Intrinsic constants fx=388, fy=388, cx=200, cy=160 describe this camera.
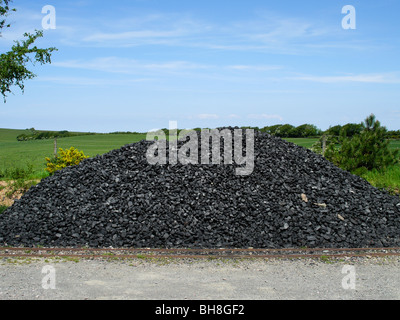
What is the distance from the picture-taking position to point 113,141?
1380 inches

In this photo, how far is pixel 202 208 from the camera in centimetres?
699

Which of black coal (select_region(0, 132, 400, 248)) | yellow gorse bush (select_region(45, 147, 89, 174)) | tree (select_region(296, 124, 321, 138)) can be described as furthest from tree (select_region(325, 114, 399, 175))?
tree (select_region(296, 124, 321, 138))

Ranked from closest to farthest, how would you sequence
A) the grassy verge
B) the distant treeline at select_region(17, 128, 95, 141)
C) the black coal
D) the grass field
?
the black coal
the grassy verge
the grass field
the distant treeline at select_region(17, 128, 95, 141)

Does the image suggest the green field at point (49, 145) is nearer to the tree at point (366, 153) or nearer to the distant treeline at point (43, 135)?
the distant treeline at point (43, 135)

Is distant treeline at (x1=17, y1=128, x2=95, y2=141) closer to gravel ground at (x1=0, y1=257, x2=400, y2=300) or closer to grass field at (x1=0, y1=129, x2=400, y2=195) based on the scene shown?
grass field at (x1=0, y1=129, x2=400, y2=195)

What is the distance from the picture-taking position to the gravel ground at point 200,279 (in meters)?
4.39

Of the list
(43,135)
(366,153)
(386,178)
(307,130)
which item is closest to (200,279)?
(386,178)

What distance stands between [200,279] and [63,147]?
2602 cm

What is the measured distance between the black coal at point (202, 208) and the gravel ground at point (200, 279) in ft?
2.53

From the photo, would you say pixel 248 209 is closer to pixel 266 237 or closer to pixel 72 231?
pixel 266 237

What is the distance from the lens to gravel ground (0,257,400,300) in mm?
4387

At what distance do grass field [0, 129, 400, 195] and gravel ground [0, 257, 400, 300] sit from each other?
5983mm

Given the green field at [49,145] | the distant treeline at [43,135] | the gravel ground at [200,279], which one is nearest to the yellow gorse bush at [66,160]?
the gravel ground at [200,279]
